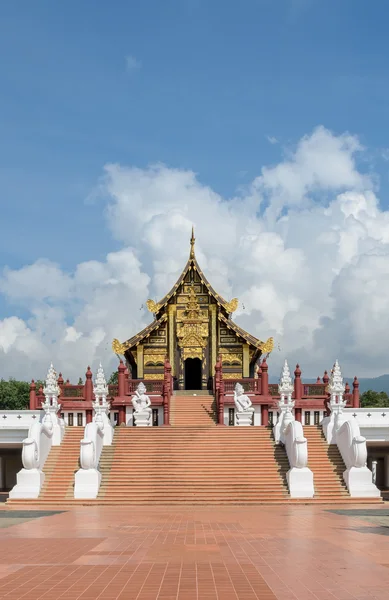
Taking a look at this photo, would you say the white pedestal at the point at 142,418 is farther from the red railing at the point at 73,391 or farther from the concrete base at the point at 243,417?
the concrete base at the point at 243,417

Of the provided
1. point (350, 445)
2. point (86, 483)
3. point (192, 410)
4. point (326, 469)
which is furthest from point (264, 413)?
point (86, 483)

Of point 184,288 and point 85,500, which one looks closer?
point 85,500

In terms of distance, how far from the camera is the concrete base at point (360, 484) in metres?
19.1

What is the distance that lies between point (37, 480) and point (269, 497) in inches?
258

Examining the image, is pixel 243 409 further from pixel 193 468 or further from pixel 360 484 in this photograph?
pixel 360 484

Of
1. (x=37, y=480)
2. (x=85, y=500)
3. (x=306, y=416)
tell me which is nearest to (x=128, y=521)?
(x=85, y=500)

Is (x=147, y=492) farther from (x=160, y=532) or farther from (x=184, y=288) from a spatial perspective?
(x=184, y=288)

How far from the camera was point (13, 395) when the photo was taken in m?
61.7

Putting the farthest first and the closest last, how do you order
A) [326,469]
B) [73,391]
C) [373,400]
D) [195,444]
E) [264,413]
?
1. [373,400]
2. [73,391]
3. [264,413]
4. [195,444]
5. [326,469]

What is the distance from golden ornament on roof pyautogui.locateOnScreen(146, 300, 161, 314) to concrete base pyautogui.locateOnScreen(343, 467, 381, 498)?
54.8 feet

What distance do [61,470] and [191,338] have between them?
14694mm

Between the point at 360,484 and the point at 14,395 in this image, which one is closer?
the point at 360,484

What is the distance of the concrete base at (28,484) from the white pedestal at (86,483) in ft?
3.58

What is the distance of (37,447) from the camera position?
2006cm
